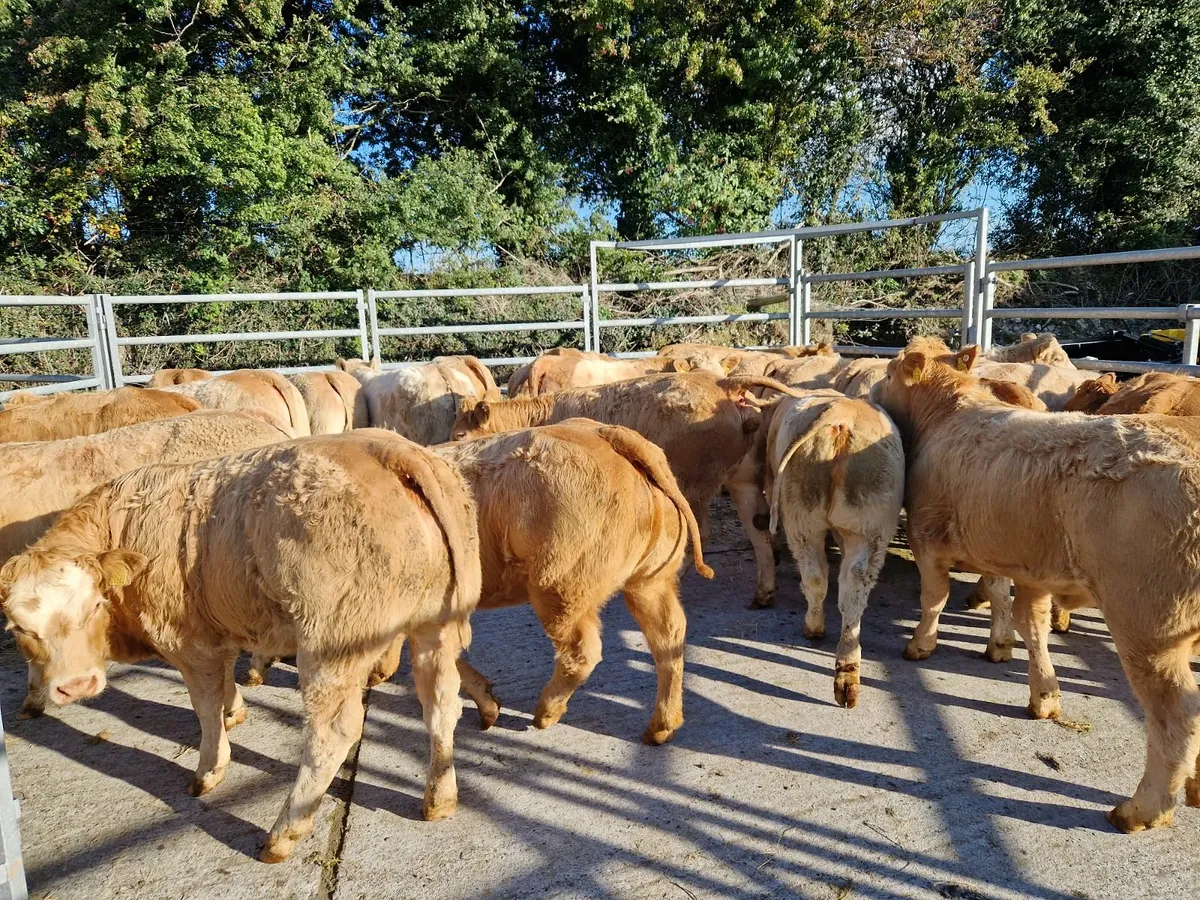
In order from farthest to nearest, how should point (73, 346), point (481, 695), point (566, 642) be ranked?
1. point (73, 346)
2. point (481, 695)
3. point (566, 642)

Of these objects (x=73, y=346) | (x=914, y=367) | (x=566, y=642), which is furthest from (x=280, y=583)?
(x=73, y=346)

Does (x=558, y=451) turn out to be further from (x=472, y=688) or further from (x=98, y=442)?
(x=98, y=442)

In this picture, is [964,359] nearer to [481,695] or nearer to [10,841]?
[481,695]

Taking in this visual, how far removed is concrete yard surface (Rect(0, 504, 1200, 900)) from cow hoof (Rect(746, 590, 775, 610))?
670 millimetres

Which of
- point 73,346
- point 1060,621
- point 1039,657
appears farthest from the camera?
point 73,346

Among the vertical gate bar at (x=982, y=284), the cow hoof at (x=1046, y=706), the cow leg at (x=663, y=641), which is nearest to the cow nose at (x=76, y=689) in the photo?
the cow leg at (x=663, y=641)

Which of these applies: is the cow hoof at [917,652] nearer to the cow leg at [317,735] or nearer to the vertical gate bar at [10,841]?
the cow leg at [317,735]

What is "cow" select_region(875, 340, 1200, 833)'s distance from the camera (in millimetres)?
2887

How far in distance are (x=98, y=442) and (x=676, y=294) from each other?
11000mm

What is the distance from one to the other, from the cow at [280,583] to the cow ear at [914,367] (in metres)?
2.98

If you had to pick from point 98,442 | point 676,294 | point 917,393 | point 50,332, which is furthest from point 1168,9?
point 50,332

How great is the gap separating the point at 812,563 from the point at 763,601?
863mm

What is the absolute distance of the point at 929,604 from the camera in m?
4.28

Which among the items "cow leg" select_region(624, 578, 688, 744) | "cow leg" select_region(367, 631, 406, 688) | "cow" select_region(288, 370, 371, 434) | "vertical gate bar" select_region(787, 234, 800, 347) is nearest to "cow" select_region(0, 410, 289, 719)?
"cow leg" select_region(367, 631, 406, 688)
